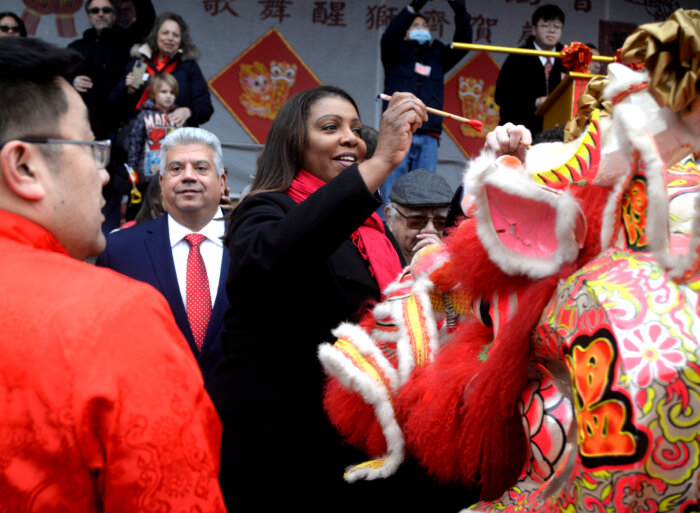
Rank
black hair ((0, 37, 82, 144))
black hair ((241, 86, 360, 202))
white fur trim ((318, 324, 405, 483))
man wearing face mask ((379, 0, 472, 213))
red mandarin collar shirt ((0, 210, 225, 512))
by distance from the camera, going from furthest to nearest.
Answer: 1. man wearing face mask ((379, 0, 472, 213))
2. black hair ((241, 86, 360, 202))
3. white fur trim ((318, 324, 405, 483))
4. black hair ((0, 37, 82, 144))
5. red mandarin collar shirt ((0, 210, 225, 512))

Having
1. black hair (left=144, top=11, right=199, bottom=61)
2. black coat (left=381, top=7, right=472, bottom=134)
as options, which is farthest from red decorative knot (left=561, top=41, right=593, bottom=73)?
black hair (left=144, top=11, right=199, bottom=61)

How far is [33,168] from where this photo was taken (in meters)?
1.31

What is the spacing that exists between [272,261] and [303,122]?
0.67 metres

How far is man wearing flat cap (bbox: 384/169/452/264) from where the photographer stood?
3.37 m

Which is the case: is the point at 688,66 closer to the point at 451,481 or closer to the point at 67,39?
the point at 451,481

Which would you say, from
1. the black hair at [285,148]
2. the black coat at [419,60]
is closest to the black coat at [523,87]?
the black coat at [419,60]

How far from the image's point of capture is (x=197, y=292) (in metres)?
3.28

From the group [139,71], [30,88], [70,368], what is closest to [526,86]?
[139,71]

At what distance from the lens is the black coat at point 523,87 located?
541cm

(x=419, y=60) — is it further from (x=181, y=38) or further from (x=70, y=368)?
(x=70, y=368)

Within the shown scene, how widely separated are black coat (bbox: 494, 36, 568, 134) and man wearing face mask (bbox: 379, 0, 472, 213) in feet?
1.13

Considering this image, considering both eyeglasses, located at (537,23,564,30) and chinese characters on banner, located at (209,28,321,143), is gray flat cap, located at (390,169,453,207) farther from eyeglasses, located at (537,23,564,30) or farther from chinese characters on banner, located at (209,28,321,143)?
chinese characters on banner, located at (209,28,321,143)

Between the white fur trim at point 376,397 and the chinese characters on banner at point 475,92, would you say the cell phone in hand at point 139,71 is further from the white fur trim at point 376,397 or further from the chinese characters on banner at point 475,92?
the white fur trim at point 376,397

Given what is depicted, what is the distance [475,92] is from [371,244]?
4796 millimetres
